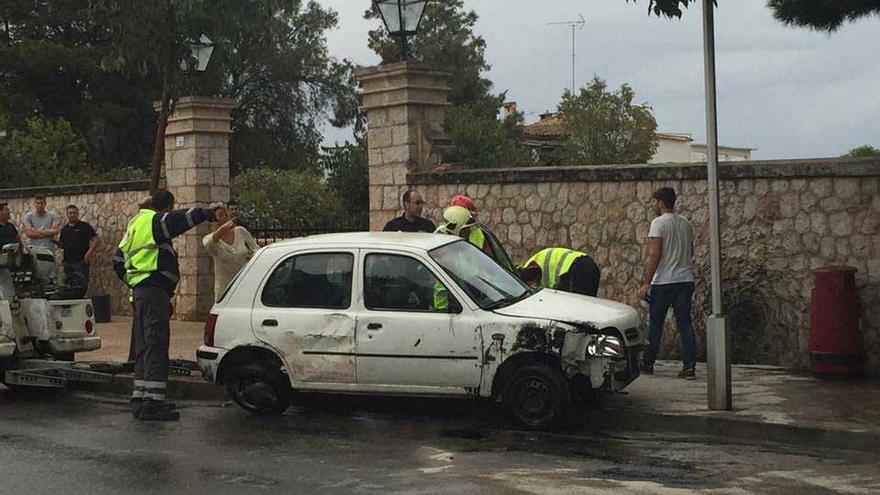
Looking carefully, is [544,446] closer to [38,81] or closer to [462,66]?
[38,81]

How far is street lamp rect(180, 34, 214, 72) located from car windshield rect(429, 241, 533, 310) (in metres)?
5.35

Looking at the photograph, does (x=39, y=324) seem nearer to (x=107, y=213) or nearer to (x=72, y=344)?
(x=72, y=344)

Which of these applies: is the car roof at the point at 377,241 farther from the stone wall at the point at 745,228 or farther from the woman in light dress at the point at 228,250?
the stone wall at the point at 745,228

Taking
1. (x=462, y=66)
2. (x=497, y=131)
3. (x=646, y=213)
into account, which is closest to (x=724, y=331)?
(x=646, y=213)

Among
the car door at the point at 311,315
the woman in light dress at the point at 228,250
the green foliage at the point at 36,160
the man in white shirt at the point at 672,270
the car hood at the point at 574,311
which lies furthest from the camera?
the green foliage at the point at 36,160

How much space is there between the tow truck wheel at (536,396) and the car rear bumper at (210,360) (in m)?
2.37

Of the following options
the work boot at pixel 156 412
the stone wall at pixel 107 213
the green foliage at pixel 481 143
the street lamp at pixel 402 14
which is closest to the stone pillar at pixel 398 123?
the street lamp at pixel 402 14

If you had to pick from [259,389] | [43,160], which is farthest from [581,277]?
[43,160]

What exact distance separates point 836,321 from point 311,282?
15.2 feet

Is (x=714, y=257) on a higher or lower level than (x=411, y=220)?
lower

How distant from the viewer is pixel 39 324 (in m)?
12.5

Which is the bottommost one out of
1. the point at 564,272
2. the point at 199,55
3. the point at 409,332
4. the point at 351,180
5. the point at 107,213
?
the point at 409,332

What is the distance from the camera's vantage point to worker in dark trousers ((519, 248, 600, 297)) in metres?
11.8

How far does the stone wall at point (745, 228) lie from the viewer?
12609 mm
